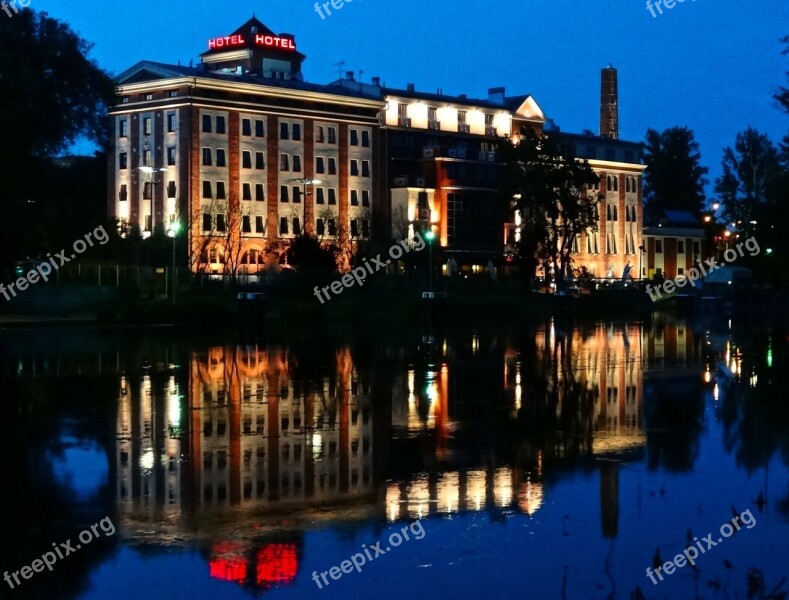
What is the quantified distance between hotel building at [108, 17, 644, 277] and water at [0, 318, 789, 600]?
68.3 metres

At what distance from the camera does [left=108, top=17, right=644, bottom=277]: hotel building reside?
101m

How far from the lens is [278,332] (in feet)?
156

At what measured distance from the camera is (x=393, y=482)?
12.8 m

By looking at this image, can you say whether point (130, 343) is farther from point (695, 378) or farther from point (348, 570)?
point (348, 570)

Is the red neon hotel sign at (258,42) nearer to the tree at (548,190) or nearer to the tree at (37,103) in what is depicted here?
the tree at (548,190)

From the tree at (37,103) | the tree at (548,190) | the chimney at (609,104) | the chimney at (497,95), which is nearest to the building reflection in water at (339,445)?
the tree at (37,103)

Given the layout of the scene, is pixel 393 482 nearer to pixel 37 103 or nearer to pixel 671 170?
pixel 37 103

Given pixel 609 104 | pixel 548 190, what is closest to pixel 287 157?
pixel 548 190

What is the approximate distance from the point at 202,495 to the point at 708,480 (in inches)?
197

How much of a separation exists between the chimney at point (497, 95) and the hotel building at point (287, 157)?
3.04m

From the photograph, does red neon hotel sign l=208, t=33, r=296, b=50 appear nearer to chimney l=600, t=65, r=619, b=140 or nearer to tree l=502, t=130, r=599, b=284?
tree l=502, t=130, r=599, b=284

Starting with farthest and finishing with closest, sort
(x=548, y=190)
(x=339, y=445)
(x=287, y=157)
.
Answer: (x=287, y=157)
(x=548, y=190)
(x=339, y=445)

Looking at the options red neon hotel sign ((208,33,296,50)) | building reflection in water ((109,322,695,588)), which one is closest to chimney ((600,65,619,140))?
red neon hotel sign ((208,33,296,50))

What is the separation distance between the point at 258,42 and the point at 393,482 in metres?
106
